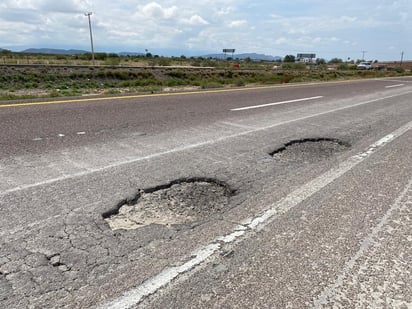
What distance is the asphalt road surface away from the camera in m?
2.18

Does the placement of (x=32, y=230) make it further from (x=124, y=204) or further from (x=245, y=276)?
(x=245, y=276)

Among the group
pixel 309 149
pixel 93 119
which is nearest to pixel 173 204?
pixel 309 149

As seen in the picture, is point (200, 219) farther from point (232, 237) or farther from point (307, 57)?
point (307, 57)

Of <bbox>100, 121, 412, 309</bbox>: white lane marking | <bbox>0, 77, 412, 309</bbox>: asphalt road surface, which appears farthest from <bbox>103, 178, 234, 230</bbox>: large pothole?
<bbox>100, 121, 412, 309</bbox>: white lane marking

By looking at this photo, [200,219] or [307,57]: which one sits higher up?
[307,57]

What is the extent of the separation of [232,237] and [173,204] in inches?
36.2

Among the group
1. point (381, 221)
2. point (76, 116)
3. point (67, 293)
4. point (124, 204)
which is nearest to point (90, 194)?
point (124, 204)

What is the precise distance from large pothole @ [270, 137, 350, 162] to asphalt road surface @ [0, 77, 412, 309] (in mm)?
37

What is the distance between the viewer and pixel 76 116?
7340mm

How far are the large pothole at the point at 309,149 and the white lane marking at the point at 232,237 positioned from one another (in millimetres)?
570

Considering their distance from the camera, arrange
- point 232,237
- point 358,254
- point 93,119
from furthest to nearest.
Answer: point 93,119 < point 232,237 < point 358,254

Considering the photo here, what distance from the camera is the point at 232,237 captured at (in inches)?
110

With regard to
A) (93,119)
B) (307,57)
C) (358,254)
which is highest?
(307,57)

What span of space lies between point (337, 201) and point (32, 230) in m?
2.99
